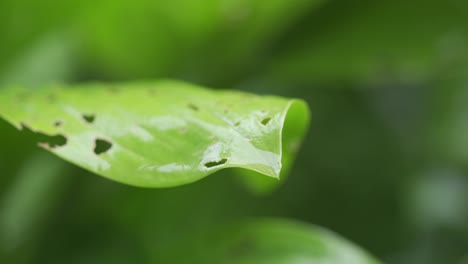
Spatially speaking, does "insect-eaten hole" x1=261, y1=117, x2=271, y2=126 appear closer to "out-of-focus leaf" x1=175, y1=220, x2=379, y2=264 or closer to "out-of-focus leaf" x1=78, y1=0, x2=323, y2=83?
"out-of-focus leaf" x1=175, y1=220, x2=379, y2=264

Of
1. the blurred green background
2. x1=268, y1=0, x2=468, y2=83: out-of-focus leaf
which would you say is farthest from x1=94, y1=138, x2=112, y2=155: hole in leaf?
x1=268, y1=0, x2=468, y2=83: out-of-focus leaf

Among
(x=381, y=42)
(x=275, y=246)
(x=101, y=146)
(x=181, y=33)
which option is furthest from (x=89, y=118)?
(x=381, y=42)

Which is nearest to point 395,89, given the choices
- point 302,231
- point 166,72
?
point 166,72

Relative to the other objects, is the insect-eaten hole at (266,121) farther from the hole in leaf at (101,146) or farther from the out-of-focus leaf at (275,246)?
the out-of-focus leaf at (275,246)

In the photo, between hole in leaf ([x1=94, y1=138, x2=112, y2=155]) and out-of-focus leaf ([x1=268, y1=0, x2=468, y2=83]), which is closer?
hole in leaf ([x1=94, y1=138, x2=112, y2=155])

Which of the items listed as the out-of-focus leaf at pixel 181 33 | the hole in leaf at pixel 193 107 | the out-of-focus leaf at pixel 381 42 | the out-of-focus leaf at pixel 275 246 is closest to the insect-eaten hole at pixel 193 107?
the hole in leaf at pixel 193 107

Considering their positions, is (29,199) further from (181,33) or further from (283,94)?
(283,94)
